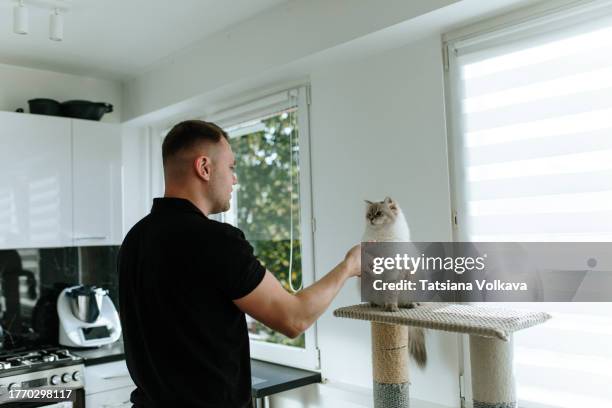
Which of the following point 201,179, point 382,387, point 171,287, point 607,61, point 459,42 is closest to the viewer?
point 171,287

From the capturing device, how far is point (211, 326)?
51.5 inches

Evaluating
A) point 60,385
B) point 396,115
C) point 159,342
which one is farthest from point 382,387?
point 60,385

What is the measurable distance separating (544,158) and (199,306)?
4.09 ft

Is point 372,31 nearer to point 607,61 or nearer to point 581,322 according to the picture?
point 607,61

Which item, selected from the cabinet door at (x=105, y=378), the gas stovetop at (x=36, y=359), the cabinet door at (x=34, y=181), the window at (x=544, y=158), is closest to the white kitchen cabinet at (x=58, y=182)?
the cabinet door at (x=34, y=181)

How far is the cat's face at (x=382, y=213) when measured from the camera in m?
1.73

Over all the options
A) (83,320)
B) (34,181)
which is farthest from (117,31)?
(83,320)

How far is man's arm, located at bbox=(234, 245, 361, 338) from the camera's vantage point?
1.29 meters

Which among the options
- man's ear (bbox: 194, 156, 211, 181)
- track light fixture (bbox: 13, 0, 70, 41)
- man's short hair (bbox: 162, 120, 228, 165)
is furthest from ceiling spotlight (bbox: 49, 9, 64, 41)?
man's ear (bbox: 194, 156, 211, 181)

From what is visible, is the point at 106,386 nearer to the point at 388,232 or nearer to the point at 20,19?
the point at 20,19

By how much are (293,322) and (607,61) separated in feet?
4.16

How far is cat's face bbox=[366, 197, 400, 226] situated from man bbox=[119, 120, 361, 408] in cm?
39

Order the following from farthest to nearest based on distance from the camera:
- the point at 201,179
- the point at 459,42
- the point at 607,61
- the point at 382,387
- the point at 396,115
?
the point at 396,115 → the point at 459,42 → the point at 382,387 → the point at 607,61 → the point at 201,179

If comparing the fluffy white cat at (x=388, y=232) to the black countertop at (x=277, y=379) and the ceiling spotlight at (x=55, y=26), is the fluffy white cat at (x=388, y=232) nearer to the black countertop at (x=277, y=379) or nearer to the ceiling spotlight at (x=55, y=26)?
the black countertop at (x=277, y=379)
